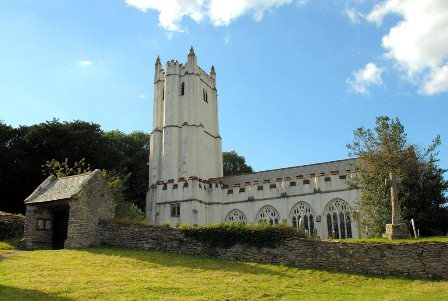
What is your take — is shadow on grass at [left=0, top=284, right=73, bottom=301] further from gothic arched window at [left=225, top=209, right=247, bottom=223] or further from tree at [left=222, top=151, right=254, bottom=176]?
tree at [left=222, top=151, right=254, bottom=176]

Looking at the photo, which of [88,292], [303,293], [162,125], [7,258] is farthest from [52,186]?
[162,125]

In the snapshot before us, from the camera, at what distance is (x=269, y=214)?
39.2 m

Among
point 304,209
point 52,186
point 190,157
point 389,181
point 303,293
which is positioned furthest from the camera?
point 190,157

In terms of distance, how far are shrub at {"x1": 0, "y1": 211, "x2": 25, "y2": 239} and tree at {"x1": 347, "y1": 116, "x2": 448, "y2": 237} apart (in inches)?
851

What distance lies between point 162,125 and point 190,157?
6488mm

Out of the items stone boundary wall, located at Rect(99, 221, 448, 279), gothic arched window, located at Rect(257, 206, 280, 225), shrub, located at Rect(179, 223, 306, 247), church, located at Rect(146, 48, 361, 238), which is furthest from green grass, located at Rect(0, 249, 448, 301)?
gothic arched window, located at Rect(257, 206, 280, 225)

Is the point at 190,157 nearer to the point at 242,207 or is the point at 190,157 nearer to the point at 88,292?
the point at 242,207

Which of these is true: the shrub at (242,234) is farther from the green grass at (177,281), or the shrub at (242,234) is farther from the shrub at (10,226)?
the shrub at (10,226)

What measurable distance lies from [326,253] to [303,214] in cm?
1948

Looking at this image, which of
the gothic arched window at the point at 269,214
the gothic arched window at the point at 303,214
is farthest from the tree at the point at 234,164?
the gothic arched window at the point at 303,214

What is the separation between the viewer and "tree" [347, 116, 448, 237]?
1005 inches

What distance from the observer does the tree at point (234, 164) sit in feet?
211

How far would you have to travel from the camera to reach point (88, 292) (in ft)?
43.5

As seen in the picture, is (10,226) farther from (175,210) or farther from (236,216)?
(236,216)
